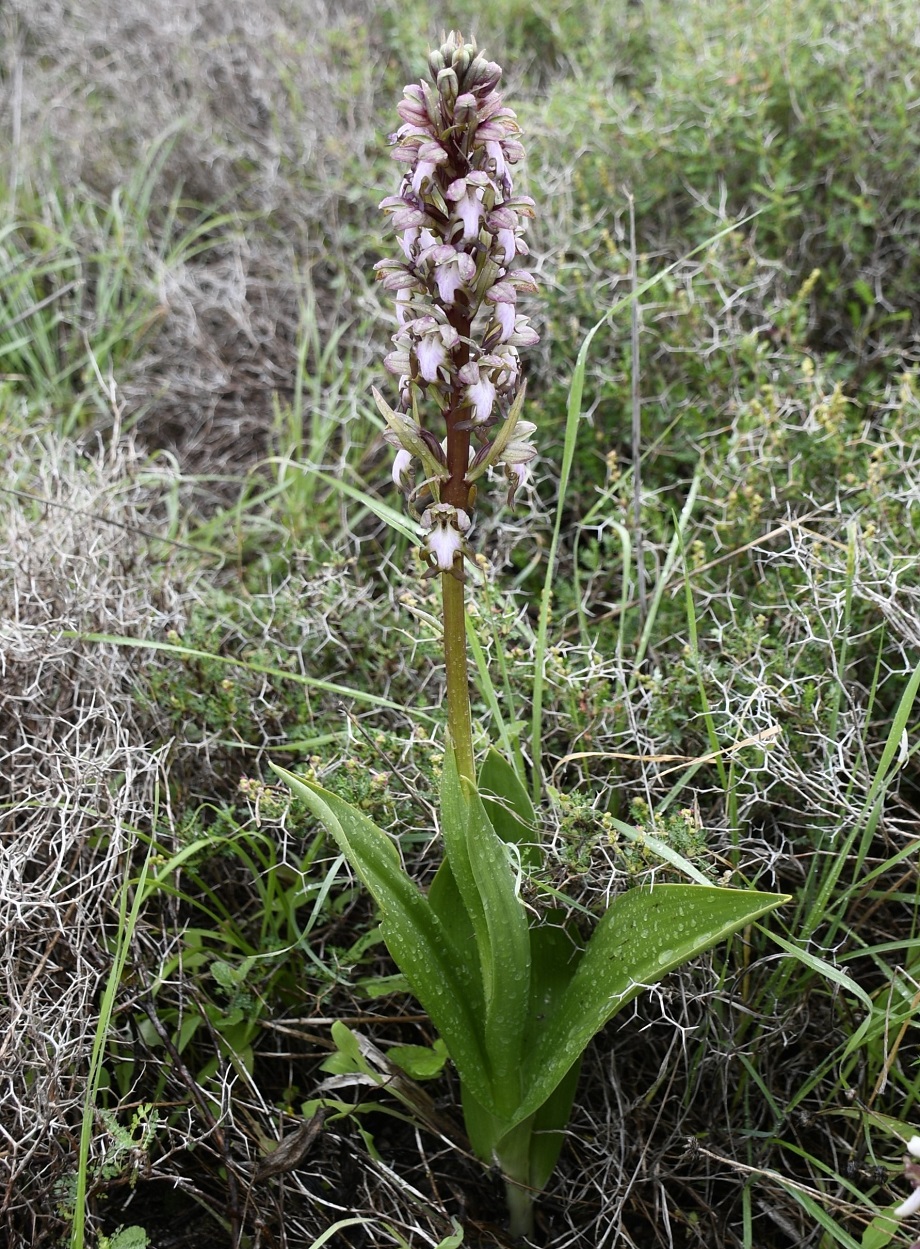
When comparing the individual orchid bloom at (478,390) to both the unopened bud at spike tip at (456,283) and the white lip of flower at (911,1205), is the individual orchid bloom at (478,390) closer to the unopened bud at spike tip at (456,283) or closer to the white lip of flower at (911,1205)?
the unopened bud at spike tip at (456,283)

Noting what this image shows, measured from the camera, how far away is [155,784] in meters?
2.25

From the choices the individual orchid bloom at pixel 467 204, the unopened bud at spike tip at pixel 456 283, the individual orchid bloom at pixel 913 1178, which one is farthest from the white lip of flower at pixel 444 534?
the individual orchid bloom at pixel 913 1178

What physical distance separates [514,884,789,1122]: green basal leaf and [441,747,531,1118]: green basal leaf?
6 cm

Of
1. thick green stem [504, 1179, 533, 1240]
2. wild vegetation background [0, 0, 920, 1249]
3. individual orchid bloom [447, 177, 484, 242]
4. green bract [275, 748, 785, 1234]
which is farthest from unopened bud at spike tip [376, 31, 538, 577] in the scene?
thick green stem [504, 1179, 533, 1240]

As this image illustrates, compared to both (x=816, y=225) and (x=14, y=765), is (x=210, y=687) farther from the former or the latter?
(x=816, y=225)

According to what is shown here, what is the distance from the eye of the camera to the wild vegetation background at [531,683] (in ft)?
6.23

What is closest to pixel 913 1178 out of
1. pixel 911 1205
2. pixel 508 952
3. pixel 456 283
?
pixel 911 1205

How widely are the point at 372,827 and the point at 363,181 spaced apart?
3002mm

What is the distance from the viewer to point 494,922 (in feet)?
5.23

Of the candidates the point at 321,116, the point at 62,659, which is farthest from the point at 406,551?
the point at 321,116

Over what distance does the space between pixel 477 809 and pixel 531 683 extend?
857mm

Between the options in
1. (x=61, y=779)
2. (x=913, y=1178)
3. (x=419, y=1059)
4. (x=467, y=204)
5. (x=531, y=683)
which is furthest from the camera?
(x=531, y=683)

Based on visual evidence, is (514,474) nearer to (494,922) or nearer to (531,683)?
(494,922)

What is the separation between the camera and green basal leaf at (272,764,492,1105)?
169 centimetres
